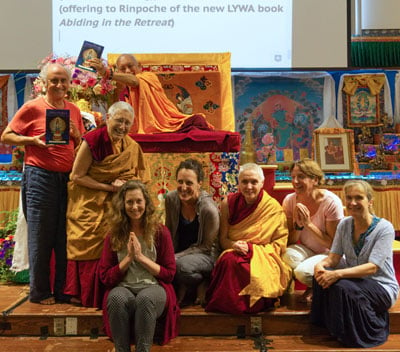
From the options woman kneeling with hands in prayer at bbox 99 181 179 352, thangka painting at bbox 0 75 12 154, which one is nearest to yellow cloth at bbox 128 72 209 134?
woman kneeling with hands in prayer at bbox 99 181 179 352

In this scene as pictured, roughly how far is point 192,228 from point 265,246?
0.44 m

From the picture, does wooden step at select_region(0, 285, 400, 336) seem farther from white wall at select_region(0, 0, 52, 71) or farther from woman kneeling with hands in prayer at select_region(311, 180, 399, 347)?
white wall at select_region(0, 0, 52, 71)

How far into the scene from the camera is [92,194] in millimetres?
3326

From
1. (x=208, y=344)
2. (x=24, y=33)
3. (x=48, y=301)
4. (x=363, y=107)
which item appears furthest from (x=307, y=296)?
(x=24, y=33)

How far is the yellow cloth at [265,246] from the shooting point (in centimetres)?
312

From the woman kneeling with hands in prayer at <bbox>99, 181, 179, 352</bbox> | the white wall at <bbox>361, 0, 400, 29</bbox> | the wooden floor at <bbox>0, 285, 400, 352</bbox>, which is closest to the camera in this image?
the woman kneeling with hands in prayer at <bbox>99, 181, 179, 352</bbox>

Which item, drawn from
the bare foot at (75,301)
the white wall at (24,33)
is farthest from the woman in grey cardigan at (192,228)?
the white wall at (24,33)

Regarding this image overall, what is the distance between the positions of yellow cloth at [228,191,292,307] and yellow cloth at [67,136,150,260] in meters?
0.75

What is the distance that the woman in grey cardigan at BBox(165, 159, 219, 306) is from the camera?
10.5 feet

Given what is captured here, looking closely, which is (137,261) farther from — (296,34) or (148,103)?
(296,34)

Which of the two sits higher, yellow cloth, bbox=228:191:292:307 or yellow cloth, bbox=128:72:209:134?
yellow cloth, bbox=128:72:209:134

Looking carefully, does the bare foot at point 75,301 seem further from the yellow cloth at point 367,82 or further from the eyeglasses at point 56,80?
the yellow cloth at point 367,82

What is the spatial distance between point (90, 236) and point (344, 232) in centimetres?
145

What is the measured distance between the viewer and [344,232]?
3.09 metres
